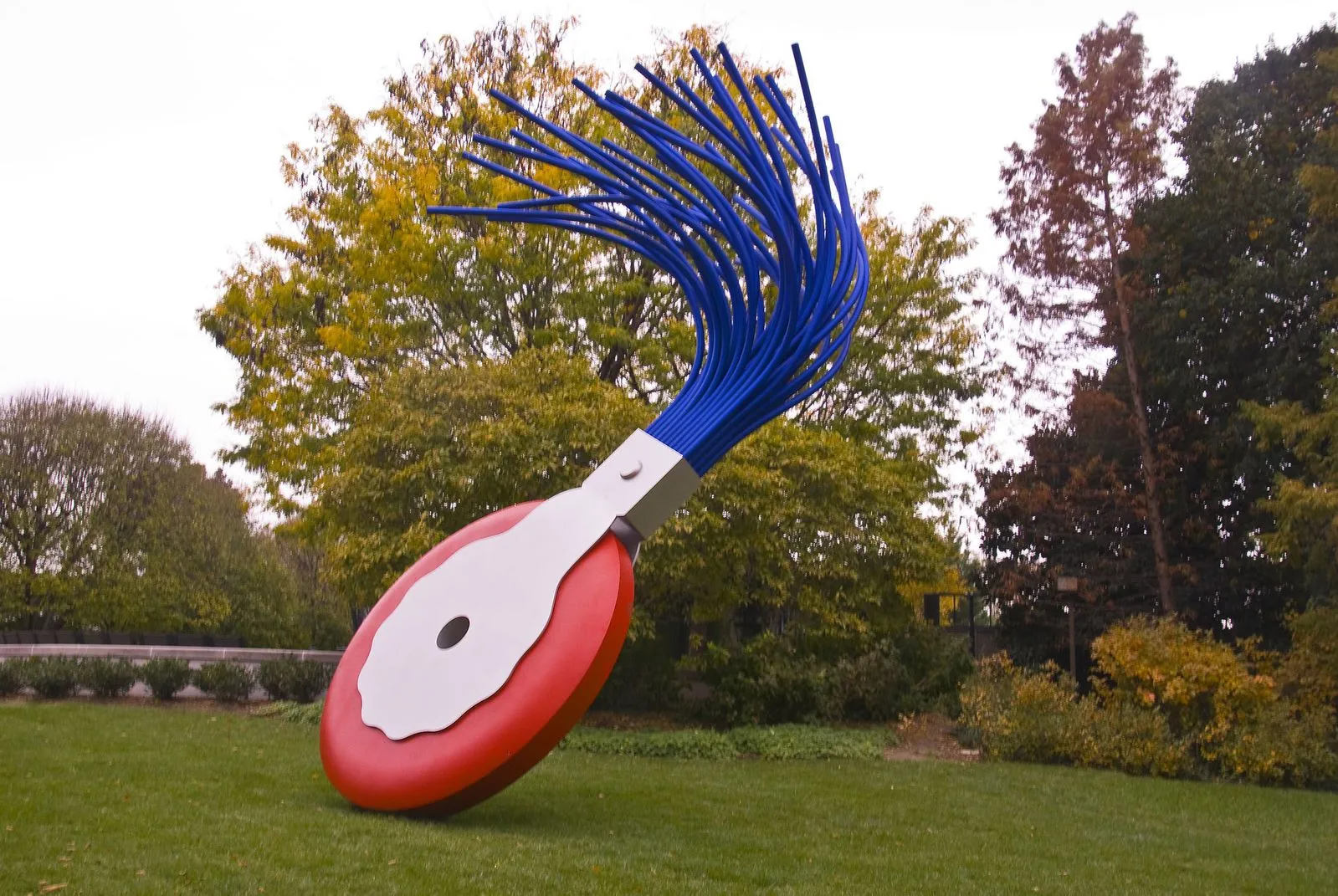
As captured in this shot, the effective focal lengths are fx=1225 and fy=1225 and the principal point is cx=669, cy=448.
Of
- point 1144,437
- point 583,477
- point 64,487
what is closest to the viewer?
point 583,477

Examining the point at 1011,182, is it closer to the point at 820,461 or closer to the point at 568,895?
the point at 820,461

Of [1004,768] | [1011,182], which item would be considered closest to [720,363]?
[1004,768]

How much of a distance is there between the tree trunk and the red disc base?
12297 millimetres

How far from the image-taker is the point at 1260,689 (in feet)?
40.6

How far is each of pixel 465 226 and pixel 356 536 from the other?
6.11 metres

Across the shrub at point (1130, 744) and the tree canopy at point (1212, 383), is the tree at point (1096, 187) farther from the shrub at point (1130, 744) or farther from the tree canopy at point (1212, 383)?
the shrub at point (1130, 744)

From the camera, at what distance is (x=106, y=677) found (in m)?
15.7

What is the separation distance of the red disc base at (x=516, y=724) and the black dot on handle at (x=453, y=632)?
0.38 metres

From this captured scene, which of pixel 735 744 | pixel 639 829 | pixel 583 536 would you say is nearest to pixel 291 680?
pixel 735 744

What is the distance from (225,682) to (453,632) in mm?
9557

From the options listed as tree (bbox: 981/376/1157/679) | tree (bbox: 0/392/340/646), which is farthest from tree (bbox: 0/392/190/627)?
tree (bbox: 981/376/1157/679)

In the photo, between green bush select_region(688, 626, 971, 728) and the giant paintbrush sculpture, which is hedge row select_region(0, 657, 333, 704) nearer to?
green bush select_region(688, 626, 971, 728)

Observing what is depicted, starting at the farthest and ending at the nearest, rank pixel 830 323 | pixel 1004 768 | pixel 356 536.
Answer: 1. pixel 356 536
2. pixel 1004 768
3. pixel 830 323

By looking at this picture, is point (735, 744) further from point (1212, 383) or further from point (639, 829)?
point (1212, 383)
